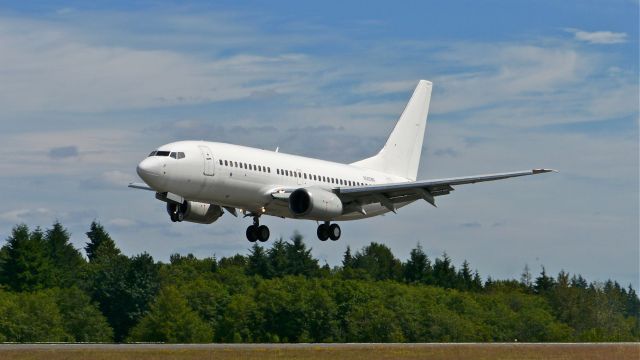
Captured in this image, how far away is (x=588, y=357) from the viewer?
243 ft

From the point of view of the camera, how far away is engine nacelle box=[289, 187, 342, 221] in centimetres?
7275

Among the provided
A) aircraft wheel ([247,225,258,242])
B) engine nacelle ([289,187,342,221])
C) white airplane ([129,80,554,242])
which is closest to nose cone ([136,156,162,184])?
white airplane ([129,80,554,242])

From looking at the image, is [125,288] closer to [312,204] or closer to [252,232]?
[252,232]

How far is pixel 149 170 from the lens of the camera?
67188mm

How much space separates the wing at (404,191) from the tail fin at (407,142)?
27.5ft

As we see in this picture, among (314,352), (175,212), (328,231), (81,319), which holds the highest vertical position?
(328,231)

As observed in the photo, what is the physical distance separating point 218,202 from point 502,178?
617 inches

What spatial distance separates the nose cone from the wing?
1202 centimetres

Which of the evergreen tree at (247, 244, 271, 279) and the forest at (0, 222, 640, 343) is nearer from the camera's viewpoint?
the forest at (0, 222, 640, 343)

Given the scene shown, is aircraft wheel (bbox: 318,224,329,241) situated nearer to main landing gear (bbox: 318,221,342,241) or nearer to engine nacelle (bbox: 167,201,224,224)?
main landing gear (bbox: 318,221,342,241)

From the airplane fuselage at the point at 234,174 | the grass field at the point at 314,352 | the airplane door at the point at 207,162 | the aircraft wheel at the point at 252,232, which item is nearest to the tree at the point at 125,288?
the grass field at the point at 314,352

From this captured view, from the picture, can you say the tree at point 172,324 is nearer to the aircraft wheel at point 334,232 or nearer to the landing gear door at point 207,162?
the aircraft wheel at point 334,232

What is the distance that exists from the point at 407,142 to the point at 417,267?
285 ft

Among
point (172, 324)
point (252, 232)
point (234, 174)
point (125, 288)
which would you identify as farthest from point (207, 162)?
point (125, 288)
